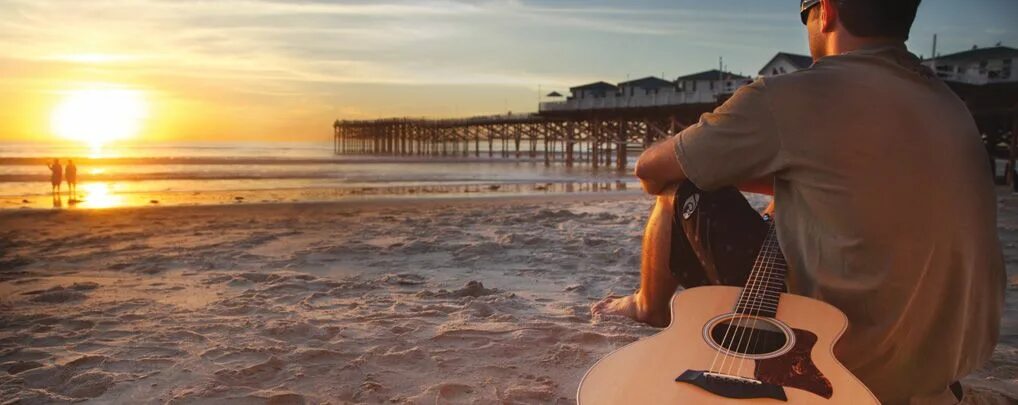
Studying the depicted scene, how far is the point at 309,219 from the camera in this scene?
742 centimetres

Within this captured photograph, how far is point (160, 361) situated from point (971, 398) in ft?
8.60

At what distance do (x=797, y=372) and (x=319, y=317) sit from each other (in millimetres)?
2201

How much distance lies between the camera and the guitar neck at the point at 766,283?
1338 mm

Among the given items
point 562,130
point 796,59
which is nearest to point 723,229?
point 796,59

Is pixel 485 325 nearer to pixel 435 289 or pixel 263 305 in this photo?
pixel 435 289

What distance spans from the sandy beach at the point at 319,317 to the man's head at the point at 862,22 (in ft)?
4.02

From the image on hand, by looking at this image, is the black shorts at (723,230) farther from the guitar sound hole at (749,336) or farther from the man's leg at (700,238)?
the guitar sound hole at (749,336)

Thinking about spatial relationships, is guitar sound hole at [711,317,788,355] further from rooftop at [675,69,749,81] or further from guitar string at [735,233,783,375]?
rooftop at [675,69,749,81]

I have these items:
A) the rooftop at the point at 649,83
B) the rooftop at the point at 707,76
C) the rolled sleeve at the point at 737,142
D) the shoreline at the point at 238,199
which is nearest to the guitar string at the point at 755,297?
the rolled sleeve at the point at 737,142

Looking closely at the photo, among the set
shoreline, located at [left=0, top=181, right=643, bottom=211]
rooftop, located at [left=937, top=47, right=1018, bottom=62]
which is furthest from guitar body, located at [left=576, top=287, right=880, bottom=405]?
rooftop, located at [left=937, top=47, right=1018, bottom=62]

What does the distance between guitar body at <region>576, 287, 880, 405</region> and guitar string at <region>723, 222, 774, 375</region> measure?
0.5 inches

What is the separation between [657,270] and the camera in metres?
1.99

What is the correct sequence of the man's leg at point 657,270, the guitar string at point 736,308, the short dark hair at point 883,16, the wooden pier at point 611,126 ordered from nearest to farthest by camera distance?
the guitar string at point 736,308 → the short dark hair at point 883,16 → the man's leg at point 657,270 → the wooden pier at point 611,126

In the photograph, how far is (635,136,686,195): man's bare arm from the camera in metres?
1.61
